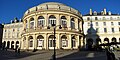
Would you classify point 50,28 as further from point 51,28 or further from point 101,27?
point 101,27

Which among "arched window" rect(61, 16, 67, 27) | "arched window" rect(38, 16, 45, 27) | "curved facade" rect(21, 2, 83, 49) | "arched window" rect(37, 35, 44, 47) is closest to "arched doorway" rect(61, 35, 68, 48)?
"curved facade" rect(21, 2, 83, 49)

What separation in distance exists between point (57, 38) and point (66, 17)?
6.26 m

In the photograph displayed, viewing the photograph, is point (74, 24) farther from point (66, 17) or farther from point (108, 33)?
point (108, 33)

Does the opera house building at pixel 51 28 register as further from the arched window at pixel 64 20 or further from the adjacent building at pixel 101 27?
the adjacent building at pixel 101 27

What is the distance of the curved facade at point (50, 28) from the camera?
43.2 meters

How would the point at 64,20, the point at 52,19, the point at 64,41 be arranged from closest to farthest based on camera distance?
the point at 64,41, the point at 52,19, the point at 64,20

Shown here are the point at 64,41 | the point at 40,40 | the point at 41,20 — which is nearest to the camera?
the point at 40,40

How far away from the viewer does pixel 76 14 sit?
4822 cm

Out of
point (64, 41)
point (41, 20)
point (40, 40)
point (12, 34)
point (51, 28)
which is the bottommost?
point (64, 41)

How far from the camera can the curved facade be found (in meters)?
43.2

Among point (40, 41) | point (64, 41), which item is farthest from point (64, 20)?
point (40, 41)

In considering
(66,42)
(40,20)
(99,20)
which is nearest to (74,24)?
(66,42)

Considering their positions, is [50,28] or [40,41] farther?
[40,41]

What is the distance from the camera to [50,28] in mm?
43344
